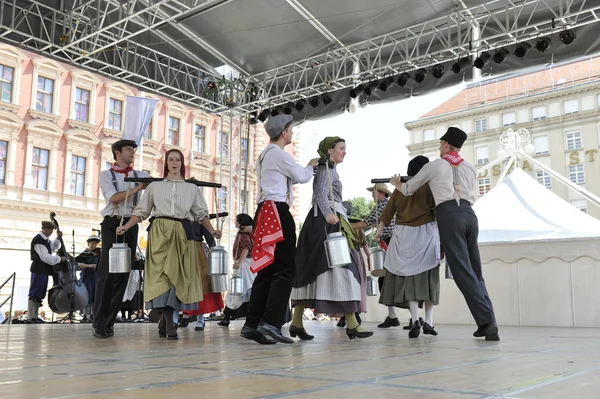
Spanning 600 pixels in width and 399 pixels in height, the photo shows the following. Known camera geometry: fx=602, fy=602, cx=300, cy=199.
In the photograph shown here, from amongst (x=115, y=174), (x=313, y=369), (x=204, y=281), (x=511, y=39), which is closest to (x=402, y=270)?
(x=204, y=281)

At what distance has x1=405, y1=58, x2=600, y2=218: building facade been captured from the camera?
137 ft

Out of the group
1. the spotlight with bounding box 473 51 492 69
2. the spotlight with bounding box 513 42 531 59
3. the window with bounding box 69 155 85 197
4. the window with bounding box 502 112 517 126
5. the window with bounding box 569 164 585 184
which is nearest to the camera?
the spotlight with bounding box 513 42 531 59

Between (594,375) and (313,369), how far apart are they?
1.09 metres

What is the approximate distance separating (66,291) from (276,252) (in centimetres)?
663

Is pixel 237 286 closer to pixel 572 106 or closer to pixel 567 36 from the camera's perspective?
pixel 567 36

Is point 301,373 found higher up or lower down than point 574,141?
lower down

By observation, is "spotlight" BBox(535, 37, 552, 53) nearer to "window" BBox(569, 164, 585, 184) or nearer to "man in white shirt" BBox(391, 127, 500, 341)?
"man in white shirt" BBox(391, 127, 500, 341)

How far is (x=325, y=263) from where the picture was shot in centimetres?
464

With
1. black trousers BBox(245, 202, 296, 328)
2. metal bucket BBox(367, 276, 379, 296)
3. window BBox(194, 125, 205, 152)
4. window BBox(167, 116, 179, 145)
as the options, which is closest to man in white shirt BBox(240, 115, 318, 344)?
black trousers BBox(245, 202, 296, 328)

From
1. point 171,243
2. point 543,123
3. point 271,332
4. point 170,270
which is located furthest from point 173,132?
point 543,123

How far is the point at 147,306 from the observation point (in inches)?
184

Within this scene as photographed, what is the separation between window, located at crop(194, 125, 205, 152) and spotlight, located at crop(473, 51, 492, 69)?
1898 cm

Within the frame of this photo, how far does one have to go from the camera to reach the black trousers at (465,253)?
4.64 m

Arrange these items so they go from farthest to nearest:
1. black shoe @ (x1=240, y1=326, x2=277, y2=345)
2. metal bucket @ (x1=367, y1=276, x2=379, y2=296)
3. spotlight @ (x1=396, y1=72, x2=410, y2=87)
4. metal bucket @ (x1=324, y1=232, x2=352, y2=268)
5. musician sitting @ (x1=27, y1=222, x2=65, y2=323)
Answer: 1. spotlight @ (x1=396, y1=72, x2=410, y2=87)
2. musician sitting @ (x1=27, y1=222, x2=65, y2=323)
3. metal bucket @ (x1=367, y1=276, x2=379, y2=296)
4. metal bucket @ (x1=324, y1=232, x2=352, y2=268)
5. black shoe @ (x1=240, y1=326, x2=277, y2=345)
